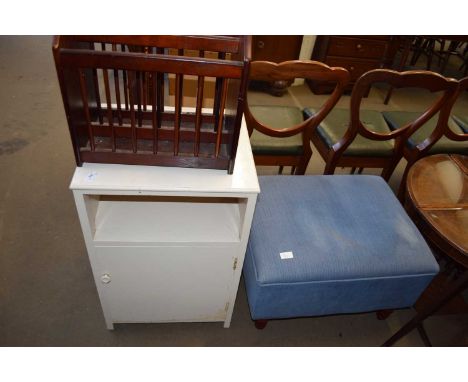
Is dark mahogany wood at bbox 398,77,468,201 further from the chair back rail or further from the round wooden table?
the chair back rail

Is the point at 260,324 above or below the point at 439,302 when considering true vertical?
below

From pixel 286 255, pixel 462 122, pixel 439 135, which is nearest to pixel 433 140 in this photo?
pixel 439 135

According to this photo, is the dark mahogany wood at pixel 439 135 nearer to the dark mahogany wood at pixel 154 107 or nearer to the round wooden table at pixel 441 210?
the round wooden table at pixel 441 210

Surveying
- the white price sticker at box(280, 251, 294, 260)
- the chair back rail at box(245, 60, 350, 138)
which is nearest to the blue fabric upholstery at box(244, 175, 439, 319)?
the white price sticker at box(280, 251, 294, 260)

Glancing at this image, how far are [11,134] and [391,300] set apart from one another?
242 centimetres

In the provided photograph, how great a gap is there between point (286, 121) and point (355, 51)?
1542 millimetres

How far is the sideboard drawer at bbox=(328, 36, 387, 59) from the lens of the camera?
286 cm

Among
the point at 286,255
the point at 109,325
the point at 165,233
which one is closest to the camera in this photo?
the point at 165,233

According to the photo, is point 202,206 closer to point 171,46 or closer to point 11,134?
point 171,46

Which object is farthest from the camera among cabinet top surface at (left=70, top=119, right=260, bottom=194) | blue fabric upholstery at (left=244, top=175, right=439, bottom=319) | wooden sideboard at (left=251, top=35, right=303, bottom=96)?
wooden sideboard at (left=251, top=35, right=303, bottom=96)

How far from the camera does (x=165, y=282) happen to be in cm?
117

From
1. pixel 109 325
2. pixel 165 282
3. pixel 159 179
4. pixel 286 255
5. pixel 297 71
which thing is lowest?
pixel 109 325

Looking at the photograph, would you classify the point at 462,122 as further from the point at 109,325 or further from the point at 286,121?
the point at 109,325
